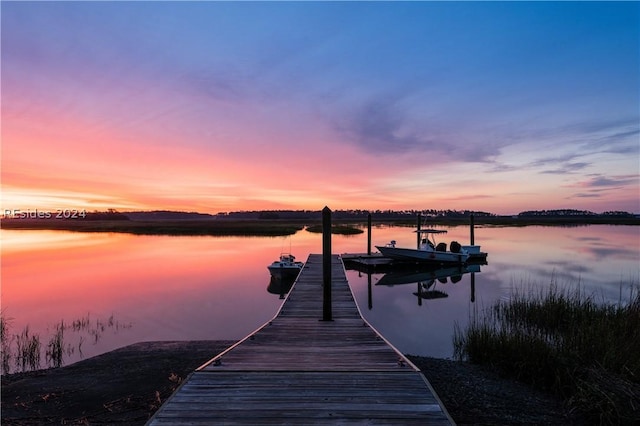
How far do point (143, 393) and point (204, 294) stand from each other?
12112 mm

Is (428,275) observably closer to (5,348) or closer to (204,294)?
(204,294)

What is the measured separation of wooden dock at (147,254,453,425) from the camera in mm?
4160

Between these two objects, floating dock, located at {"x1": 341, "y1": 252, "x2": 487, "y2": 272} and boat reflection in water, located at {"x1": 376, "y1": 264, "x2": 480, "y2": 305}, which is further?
floating dock, located at {"x1": 341, "y1": 252, "x2": 487, "y2": 272}

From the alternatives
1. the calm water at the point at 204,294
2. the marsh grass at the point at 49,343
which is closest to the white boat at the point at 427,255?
the calm water at the point at 204,294

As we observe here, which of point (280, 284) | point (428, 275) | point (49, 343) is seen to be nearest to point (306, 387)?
point (49, 343)

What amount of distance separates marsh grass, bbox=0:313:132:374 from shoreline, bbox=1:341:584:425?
68.2 inches

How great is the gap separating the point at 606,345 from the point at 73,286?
23.9m

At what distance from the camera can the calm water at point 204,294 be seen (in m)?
12.9

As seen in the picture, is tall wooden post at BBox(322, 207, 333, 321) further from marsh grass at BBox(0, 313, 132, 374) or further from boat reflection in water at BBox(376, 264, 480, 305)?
boat reflection in water at BBox(376, 264, 480, 305)

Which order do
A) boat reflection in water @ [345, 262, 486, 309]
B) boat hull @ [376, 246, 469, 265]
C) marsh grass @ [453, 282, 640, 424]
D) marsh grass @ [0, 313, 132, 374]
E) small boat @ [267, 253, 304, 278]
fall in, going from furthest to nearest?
boat hull @ [376, 246, 469, 265], small boat @ [267, 253, 304, 278], boat reflection in water @ [345, 262, 486, 309], marsh grass @ [0, 313, 132, 374], marsh grass @ [453, 282, 640, 424]

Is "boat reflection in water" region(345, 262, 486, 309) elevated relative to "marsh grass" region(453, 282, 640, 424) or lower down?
lower down

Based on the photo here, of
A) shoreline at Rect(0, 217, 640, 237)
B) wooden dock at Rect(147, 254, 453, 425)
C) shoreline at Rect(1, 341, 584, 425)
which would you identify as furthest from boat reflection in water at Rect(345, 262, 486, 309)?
wooden dock at Rect(147, 254, 453, 425)

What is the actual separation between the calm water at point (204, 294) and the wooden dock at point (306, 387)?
5.23 metres

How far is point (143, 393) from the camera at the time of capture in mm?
6938
